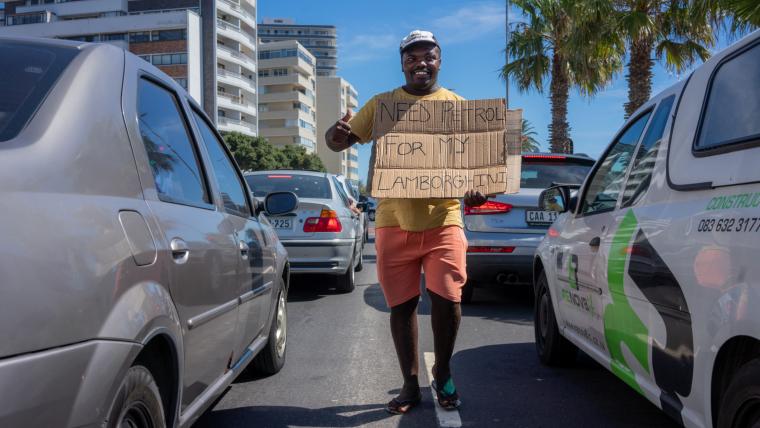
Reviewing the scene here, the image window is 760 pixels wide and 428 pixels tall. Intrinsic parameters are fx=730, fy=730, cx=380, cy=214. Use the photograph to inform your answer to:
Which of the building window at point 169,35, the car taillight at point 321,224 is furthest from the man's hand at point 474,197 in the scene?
the building window at point 169,35

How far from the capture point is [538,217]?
7535 millimetres

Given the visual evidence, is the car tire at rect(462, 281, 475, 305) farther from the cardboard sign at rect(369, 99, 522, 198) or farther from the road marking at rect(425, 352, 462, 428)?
the cardboard sign at rect(369, 99, 522, 198)

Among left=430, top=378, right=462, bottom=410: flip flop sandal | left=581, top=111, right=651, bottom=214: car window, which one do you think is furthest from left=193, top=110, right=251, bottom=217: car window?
left=581, top=111, right=651, bottom=214: car window

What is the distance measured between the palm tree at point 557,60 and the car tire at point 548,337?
11927mm

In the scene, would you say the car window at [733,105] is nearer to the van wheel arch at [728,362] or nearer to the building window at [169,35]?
the van wheel arch at [728,362]

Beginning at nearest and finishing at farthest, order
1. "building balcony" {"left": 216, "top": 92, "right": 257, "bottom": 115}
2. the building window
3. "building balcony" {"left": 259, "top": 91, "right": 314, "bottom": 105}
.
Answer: the building window < "building balcony" {"left": 216, "top": 92, "right": 257, "bottom": 115} < "building balcony" {"left": 259, "top": 91, "right": 314, "bottom": 105}

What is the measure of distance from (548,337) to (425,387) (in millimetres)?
1053

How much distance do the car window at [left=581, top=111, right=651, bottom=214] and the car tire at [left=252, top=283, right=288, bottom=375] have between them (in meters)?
2.12

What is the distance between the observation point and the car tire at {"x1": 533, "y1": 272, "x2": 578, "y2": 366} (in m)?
5.01

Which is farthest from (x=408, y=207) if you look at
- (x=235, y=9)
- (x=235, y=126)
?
(x=235, y=9)

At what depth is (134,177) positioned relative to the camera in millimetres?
2365

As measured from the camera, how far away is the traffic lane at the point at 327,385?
3.96 metres

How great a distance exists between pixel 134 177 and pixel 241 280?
1.25 metres

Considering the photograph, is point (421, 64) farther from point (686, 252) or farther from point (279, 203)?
point (686, 252)
